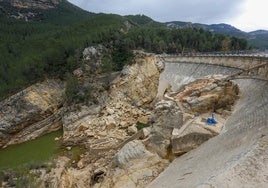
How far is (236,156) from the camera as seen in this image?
17484 mm

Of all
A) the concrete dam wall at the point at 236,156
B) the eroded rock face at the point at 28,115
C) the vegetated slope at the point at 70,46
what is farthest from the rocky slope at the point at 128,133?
the vegetated slope at the point at 70,46

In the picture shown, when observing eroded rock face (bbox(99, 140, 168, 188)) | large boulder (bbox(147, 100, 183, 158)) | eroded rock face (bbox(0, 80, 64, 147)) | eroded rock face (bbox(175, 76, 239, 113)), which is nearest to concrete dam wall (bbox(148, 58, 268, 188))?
eroded rock face (bbox(175, 76, 239, 113))

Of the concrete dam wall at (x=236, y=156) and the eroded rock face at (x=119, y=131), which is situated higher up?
the concrete dam wall at (x=236, y=156)

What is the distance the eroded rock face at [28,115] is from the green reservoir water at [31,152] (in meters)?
2.71

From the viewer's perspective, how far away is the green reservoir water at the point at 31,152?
45025 millimetres

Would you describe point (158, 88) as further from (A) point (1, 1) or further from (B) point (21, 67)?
(A) point (1, 1)

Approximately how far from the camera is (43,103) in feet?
198

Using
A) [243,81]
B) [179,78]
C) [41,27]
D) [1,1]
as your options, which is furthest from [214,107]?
[1,1]

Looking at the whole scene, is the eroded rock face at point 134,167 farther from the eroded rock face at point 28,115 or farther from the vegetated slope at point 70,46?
the vegetated slope at point 70,46

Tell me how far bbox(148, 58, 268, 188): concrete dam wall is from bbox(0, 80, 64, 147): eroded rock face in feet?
130

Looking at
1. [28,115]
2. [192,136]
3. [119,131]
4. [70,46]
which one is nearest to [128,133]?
[119,131]

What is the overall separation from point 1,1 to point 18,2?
11.1 metres

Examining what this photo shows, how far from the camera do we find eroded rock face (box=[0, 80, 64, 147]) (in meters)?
56.4

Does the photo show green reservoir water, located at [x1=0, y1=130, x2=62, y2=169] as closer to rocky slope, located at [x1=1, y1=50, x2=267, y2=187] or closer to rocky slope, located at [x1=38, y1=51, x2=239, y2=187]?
rocky slope, located at [x1=1, y1=50, x2=267, y2=187]
